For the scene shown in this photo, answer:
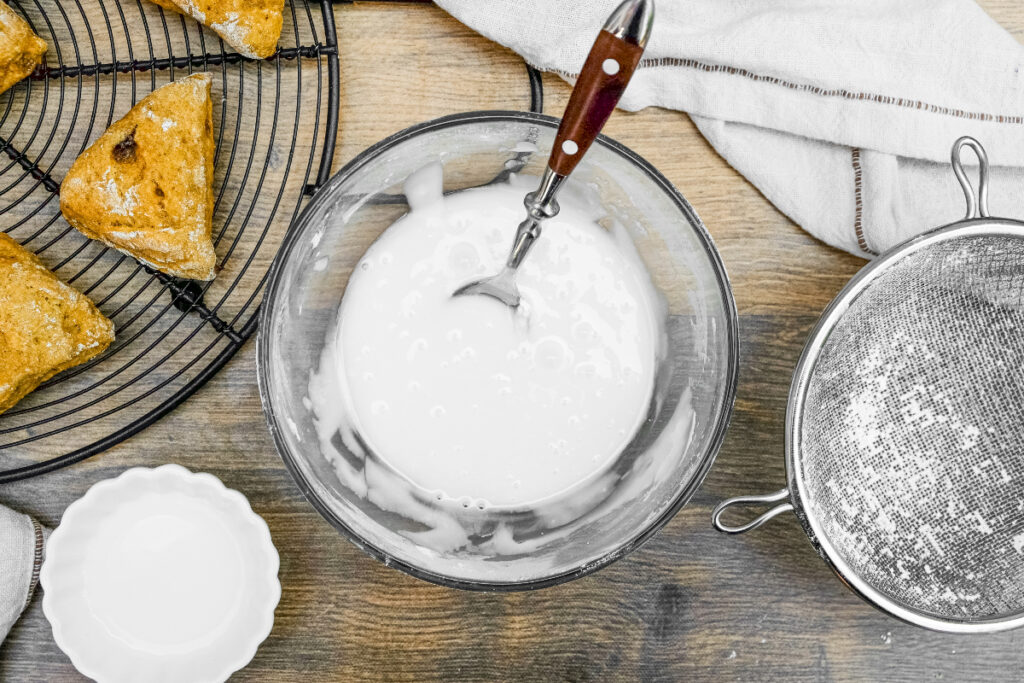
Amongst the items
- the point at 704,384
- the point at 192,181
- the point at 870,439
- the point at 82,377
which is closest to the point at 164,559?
the point at 82,377

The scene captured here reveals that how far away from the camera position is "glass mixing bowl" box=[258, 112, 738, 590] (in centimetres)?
69

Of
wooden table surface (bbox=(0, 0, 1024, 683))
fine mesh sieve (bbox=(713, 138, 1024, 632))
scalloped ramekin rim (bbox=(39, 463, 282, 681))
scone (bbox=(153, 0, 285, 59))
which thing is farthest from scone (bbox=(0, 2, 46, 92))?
fine mesh sieve (bbox=(713, 138, 1024, 632))

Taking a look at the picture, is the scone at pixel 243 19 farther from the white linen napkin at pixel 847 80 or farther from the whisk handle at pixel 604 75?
the whisk handle at pixel 604 75

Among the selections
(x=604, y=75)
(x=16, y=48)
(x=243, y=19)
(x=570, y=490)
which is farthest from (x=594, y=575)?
(x=16, y=48)

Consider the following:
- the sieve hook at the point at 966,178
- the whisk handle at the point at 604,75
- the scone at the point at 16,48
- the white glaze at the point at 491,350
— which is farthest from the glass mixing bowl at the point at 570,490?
the scone at the point at 16,48

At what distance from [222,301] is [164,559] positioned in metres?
0.27

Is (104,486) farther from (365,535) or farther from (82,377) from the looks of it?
(365,535)

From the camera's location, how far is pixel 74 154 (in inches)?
31.5

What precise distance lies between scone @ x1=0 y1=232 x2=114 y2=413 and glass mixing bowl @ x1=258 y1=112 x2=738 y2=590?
21 cm

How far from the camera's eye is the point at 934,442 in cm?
80

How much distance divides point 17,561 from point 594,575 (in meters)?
0.57

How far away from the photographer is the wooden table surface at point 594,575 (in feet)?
2.63

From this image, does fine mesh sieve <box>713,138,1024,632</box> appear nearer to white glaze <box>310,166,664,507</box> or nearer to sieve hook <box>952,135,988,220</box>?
sieve hook <box>952,135,988,220</box>

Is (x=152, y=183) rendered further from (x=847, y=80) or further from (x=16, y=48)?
(x=847, y=80)
